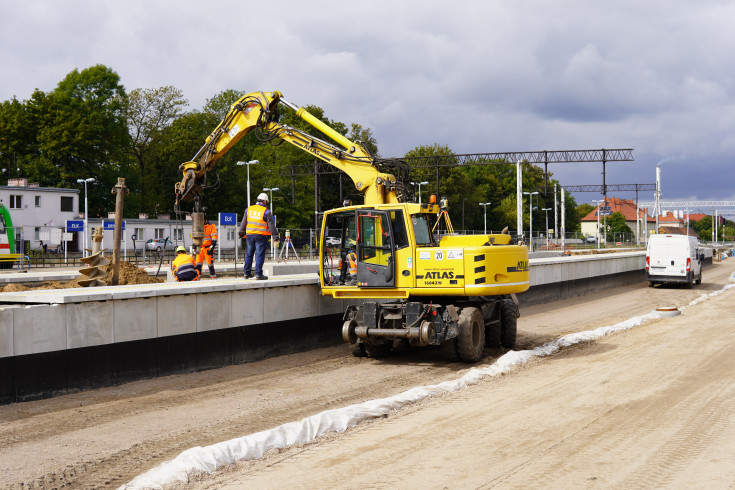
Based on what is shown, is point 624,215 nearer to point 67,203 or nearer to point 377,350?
point 67,203

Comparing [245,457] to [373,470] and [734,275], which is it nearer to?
[373,470]

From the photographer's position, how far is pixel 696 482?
231 inches

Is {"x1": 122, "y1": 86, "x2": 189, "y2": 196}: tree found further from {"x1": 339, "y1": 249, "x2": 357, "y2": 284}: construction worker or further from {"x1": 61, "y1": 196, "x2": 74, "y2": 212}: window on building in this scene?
{"x1": 339, "y1": 249, "x2": 357, "y2": 284}: construction worker

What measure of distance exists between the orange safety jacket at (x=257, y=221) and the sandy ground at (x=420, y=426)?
8.39ft

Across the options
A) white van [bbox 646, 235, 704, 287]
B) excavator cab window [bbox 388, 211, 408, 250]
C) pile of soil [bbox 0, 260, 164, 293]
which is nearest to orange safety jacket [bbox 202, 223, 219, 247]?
pile of soil [bbox 0, 260, 164, 293]

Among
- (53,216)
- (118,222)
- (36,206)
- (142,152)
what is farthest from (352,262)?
(142,152)

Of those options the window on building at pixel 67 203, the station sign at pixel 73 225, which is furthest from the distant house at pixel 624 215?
the station sign at pixel 73 225

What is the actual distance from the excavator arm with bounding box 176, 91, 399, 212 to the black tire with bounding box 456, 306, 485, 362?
4770mm

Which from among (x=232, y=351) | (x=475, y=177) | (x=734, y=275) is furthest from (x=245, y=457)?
(x=475, y=177)

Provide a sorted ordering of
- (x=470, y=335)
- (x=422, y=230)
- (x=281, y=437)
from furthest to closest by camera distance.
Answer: (x=422, y=230) < (x=470, y=335) < (x=281, y=437)

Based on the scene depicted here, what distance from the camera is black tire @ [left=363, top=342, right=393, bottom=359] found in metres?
12.5

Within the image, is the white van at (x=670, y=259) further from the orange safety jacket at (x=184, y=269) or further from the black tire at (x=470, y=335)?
the orange safety jacket at (x=184, y=269)

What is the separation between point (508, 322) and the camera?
13719mm

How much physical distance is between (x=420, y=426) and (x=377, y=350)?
16.3ft
